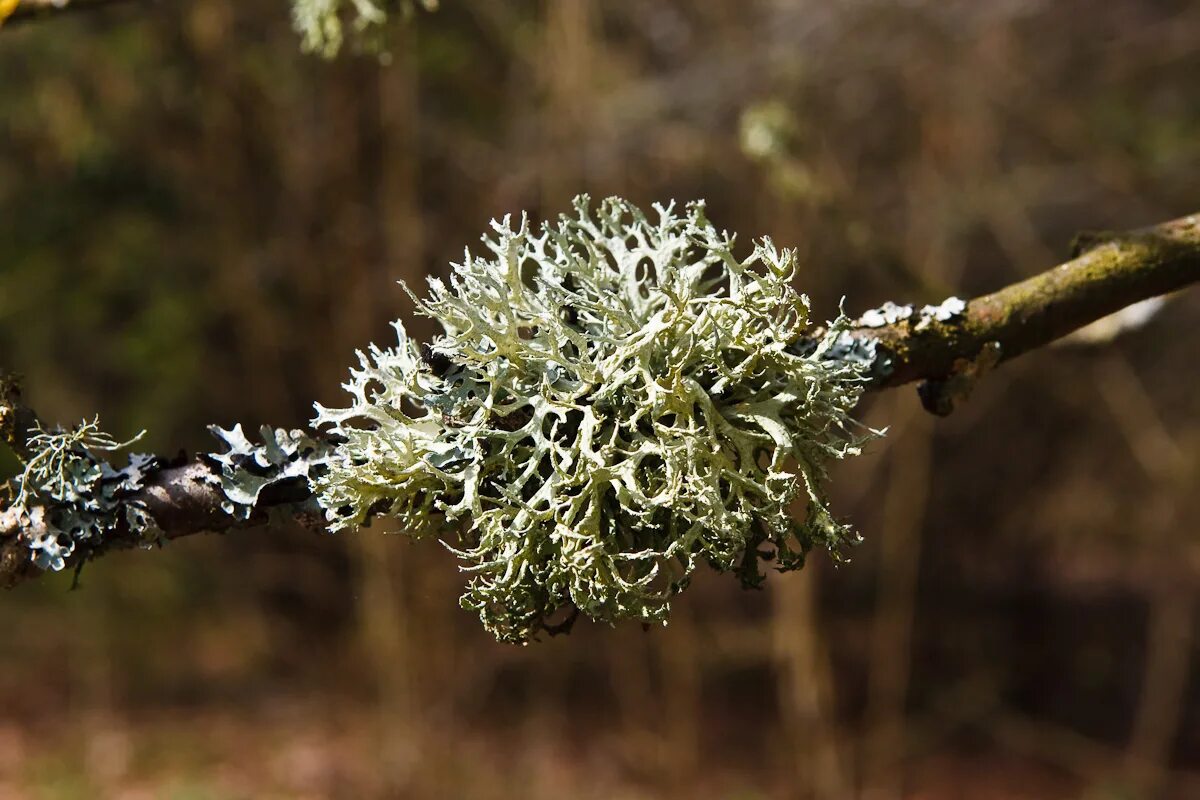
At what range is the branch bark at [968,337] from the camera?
0.65 m

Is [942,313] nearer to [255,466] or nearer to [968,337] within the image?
[968,337]

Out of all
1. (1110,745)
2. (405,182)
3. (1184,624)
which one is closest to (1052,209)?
(1184,624)

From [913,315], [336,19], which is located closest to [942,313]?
[913,315]

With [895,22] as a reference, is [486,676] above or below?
below

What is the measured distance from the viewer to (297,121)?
9.77 feet

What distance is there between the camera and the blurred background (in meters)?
2.77

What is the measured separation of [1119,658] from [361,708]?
247 cm

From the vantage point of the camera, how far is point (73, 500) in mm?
629

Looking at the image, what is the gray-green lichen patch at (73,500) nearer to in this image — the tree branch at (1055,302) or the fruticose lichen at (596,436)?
the fruticose lichen at (596,436)

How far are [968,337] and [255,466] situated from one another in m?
0.49

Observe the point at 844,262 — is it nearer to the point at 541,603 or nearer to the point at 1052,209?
the point at 1052,209

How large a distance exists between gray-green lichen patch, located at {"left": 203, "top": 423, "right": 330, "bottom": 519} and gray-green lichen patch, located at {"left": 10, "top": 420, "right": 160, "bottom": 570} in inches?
1.9

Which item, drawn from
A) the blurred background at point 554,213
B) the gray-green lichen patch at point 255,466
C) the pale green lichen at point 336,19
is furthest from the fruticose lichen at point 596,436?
the blurred background at point 554,213

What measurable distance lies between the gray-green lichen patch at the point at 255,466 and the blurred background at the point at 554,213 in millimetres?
1913
